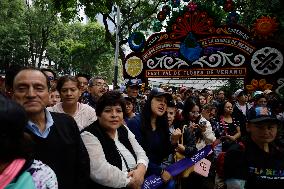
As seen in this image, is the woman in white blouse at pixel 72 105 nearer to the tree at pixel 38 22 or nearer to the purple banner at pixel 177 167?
the purple banner at pixel 177 167

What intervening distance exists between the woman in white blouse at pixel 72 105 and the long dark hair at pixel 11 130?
2500mm

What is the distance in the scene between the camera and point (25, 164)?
160 cm

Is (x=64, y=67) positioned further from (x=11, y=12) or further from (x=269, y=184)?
(x=269, y=184)

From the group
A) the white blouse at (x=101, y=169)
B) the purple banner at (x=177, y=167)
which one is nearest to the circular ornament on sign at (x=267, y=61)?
the purple banner at (x=177, y=167)

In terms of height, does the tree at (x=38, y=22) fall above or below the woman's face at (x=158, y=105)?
above

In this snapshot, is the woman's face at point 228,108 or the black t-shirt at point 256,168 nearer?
the black t-shirt at point 256,168

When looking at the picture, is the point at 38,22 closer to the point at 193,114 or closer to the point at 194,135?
the point at 193,114

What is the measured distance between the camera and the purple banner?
12.5 feet

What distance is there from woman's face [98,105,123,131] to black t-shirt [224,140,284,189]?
3.25 ft

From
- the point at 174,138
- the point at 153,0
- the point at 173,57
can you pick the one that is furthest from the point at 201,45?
the point at 153,0

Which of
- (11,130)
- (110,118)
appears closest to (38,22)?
(110,118)

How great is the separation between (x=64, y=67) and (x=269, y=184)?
3940 cm

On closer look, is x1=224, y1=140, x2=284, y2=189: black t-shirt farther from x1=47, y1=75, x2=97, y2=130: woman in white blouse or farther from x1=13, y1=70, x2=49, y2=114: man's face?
x1=47, y1=75, x2=97, y2=130: woman in white blouse

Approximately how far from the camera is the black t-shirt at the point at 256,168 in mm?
2777
